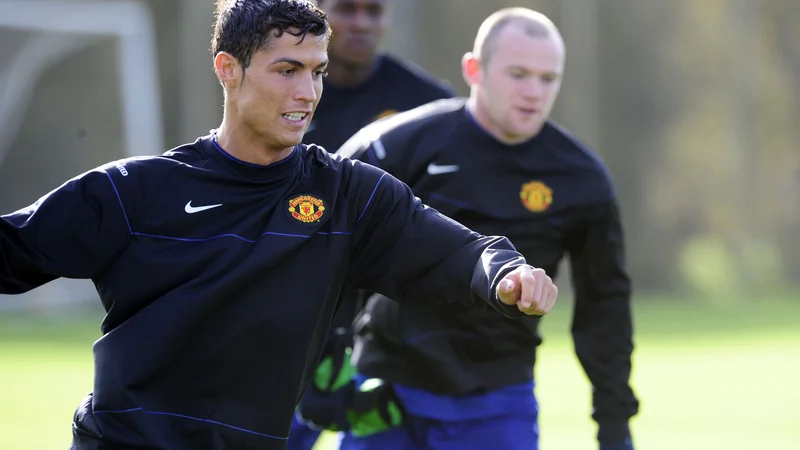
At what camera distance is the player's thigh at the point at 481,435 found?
4902mm

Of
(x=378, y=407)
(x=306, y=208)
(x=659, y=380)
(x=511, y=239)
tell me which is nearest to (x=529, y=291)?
(x=306, y=208)

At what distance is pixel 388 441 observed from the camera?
5.08 m

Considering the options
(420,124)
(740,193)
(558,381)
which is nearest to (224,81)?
(420,124)

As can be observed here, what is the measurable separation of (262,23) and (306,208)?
1.64 ft

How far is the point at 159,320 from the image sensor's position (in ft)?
11.3

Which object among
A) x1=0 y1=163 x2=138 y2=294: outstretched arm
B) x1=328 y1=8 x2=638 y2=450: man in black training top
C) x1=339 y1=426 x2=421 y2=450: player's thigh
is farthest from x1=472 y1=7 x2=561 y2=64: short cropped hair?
x1=0 y1=163 x2=138 y2=294: outstretched arm

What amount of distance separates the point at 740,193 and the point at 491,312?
48.1ft

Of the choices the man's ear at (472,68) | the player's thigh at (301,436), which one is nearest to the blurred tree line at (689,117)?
the player's thigh at (301,436)

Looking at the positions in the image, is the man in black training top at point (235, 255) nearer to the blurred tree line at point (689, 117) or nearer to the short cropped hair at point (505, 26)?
the short cropped hair at point (505, 26)

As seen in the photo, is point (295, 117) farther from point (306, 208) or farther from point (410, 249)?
point (410, 249)

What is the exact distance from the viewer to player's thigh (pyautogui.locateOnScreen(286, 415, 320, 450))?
19.9ft

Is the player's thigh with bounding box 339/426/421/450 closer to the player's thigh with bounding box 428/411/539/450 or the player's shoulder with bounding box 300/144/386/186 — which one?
the player's thigh with bounding box 428/411/539/450

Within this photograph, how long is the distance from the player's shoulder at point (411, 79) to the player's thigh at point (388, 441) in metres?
2.12

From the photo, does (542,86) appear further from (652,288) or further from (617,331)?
(652,288)
